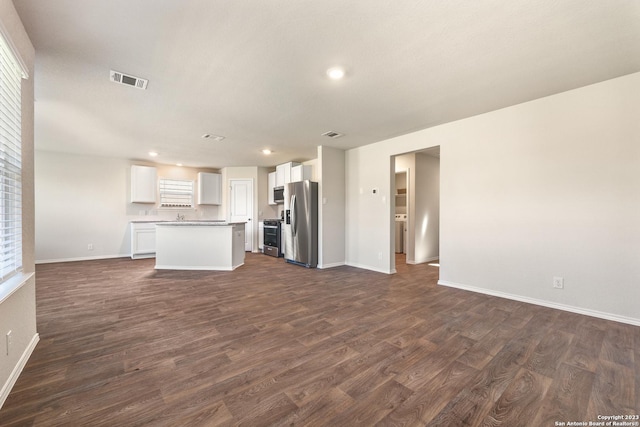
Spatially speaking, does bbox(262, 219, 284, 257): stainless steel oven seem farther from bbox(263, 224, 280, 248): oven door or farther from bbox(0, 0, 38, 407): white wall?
bbox(0, 0, 38, 407): white wall

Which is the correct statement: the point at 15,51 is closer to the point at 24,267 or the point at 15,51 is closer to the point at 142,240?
the point at 24,267

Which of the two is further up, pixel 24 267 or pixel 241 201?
pixel 241 201

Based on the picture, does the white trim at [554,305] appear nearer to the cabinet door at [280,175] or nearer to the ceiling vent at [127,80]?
the cabinet door at [280,175]

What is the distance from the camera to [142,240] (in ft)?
20.9

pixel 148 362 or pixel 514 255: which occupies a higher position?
pixel 514 255

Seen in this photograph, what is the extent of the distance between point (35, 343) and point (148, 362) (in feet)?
3.48

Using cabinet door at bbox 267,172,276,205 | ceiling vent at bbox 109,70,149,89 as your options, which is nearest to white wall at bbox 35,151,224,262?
cabinet door at bbox 267,172,276,205

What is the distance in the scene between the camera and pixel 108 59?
2.33m

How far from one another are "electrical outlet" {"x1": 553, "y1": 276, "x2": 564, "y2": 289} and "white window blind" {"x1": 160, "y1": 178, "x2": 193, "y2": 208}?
7.81m

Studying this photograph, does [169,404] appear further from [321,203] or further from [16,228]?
[321,203]

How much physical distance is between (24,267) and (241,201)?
18.9 feet

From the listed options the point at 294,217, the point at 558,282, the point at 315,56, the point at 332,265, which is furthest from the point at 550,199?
the point at 294,217

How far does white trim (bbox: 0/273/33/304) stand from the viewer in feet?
5.02

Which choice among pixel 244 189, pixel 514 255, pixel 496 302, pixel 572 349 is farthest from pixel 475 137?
pixel 244 189
